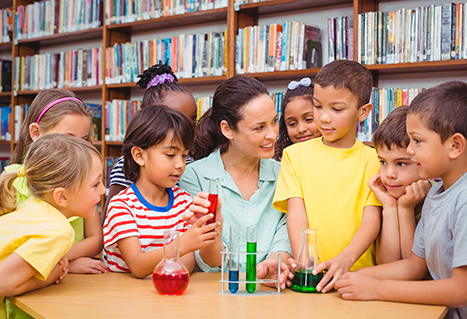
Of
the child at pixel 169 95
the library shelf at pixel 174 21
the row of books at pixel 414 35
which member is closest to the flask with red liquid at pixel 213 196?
the child at pixel 169 95

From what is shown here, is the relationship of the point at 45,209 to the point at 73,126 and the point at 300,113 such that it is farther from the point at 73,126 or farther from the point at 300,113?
the point at 300,113

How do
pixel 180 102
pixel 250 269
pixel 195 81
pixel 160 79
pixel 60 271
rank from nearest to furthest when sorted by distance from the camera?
pixel 250 269
pixel 60 271
pixel 180 102
pixel 160 79
pixel 195 81

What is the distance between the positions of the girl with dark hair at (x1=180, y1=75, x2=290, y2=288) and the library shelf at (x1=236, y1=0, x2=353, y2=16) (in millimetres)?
1672

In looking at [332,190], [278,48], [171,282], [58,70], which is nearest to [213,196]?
[171,282]

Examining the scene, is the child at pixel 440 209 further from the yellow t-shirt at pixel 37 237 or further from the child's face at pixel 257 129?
the yellow t-shirt at pixel 37 237

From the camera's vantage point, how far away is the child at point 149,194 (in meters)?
1.54

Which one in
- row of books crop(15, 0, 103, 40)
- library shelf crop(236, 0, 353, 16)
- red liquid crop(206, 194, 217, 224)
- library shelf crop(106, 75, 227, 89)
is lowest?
red liquid crop(206, 194, 217, 224)

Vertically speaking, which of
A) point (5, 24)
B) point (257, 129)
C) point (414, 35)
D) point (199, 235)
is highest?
point (5, 24)

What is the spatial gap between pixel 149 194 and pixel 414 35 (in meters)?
2.08

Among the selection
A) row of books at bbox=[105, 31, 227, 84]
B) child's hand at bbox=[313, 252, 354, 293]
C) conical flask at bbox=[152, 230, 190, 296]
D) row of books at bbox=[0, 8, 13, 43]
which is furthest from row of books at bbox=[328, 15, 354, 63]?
row of books at bbox=[0, 8, 13, 43]

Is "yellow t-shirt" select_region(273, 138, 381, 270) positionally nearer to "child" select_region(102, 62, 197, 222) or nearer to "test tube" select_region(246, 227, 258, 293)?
"test tube" select_region(246, 227, 258, 293)

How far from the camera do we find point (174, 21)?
13.0 feet

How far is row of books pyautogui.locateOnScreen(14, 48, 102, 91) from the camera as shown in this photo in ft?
14.1

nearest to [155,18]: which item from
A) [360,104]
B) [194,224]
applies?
[360,104]
